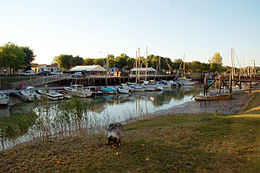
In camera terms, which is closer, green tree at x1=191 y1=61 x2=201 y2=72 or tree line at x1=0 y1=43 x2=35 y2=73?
tree line at x1=0 y1=43 x2=35 y2=73

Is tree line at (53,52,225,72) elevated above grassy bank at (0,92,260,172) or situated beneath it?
elevated above

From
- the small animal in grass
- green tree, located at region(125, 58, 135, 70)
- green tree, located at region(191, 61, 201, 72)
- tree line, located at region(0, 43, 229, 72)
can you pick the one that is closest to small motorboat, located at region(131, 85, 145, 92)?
tree line, located at region(0, 43, 229, 72)

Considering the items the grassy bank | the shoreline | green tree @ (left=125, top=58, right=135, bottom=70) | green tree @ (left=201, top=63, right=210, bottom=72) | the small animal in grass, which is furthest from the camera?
green tree @ (left=201, top=63, right=210, bottom=72)

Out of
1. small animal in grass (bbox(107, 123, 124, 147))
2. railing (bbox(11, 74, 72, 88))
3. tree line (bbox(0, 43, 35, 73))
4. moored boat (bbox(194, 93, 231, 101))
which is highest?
tree line (bbox(0, 43, 35, 73))

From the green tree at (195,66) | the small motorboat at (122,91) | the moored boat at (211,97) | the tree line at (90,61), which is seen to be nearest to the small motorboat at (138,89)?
the small motorboat at (122,91)

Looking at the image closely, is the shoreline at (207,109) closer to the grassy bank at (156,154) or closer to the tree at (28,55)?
the grassy bank at (156,154)

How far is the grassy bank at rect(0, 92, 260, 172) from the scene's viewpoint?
6.55 meters

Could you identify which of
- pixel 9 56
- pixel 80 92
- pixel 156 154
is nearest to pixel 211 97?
pixel 80 92

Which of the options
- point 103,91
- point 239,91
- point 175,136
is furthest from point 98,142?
point 239,91

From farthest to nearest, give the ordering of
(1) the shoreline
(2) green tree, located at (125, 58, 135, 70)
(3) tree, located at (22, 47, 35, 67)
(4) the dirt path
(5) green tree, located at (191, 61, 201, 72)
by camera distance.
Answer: (5) green tree, located at (191, 61, 201, 72) → (2) green tree, located at (125, 58, 135, 70) → (3) tree, located at (22, 47, 35, 67) → (4) the dirt path → (1) the shoreline

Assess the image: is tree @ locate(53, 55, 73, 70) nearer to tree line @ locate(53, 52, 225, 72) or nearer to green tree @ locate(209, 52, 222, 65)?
tree line @ locate(53, 52, 225, 72)

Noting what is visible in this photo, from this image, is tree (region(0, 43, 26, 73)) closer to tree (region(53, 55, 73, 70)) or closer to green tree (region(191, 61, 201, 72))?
tree (region(53, 55, 73, 70))

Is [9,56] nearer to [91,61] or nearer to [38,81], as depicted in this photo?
[38,81]

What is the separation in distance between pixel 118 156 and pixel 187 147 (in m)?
3.11
